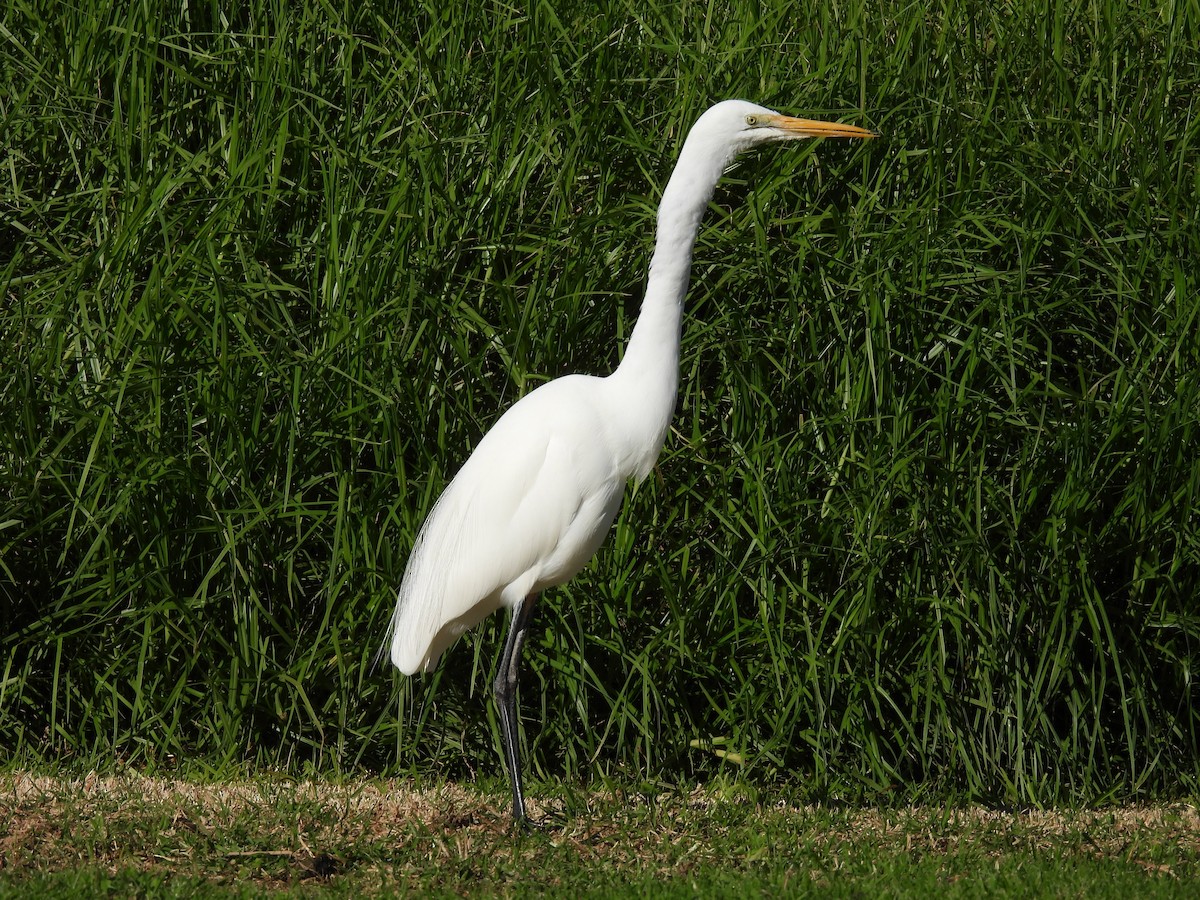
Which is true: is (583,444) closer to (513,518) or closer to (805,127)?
(513,518)

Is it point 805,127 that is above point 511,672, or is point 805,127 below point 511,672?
above

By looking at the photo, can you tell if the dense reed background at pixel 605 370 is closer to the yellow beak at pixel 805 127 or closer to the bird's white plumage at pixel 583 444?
the bird's white plumage at pixel 583 444

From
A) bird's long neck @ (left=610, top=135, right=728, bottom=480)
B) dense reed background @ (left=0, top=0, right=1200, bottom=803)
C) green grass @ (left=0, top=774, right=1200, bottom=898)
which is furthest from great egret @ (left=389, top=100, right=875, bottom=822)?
dense reed background @ (left=0, top=0, right=1200, bottom=803)

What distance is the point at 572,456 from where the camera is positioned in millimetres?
2947

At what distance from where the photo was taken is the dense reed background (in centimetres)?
354

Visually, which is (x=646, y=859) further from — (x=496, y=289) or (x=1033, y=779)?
(x=496, y=289)

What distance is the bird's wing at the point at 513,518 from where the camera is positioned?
2.96 m

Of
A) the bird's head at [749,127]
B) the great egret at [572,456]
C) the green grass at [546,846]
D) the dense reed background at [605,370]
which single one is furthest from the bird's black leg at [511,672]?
the bird's head at [749,127]

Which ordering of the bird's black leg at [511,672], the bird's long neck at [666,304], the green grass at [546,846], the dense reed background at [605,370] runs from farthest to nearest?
the dense reed background at [605,370], the bird's black leg at [511,672], the bird's long neck at [666,304], the green grass at [546,846]

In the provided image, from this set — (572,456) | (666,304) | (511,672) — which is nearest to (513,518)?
→ (572,456)

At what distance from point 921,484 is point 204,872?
6.74 feet

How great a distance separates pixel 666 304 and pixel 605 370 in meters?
1.09

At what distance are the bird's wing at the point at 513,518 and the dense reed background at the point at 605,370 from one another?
399 mm


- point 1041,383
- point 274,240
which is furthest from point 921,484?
point 274,240
